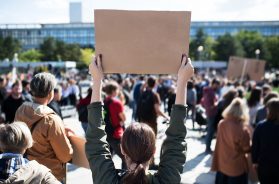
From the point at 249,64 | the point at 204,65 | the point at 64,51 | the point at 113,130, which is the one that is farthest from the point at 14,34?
the point at 113,130

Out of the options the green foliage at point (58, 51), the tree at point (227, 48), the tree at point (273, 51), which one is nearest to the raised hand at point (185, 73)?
the green foliage at point (58, 51)

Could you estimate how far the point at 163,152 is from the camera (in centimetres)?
212

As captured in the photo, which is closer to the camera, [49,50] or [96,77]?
[96,77]

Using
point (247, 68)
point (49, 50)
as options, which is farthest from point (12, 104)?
point (49, 50)

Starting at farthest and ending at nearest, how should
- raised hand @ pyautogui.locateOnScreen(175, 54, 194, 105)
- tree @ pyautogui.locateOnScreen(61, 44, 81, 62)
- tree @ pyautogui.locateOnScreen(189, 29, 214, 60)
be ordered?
tree @ pyautogui.locateOnScreen(189, 29, 214, 60), tree @ pyautogui.locateOnScreen(61, 44, 81, 62), raised hand @ pyautogui.locateOnScreen(175, 54, 194, 105)

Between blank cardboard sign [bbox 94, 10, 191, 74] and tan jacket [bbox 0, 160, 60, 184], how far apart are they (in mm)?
A: 768

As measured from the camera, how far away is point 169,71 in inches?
89.7

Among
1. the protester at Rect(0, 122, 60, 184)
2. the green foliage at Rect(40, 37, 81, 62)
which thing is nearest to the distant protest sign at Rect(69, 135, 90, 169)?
the protester at Rect(0, 122, 60, 184)

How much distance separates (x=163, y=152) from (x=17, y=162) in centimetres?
95

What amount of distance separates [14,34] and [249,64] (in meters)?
132

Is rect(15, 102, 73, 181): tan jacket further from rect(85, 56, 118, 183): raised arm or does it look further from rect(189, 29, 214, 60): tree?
rect(189, 29, 214, 60): tree

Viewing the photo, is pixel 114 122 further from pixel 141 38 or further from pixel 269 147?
pixel 141 38

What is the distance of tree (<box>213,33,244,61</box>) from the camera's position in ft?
307

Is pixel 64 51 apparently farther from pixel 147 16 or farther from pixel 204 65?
pixel 147 16
